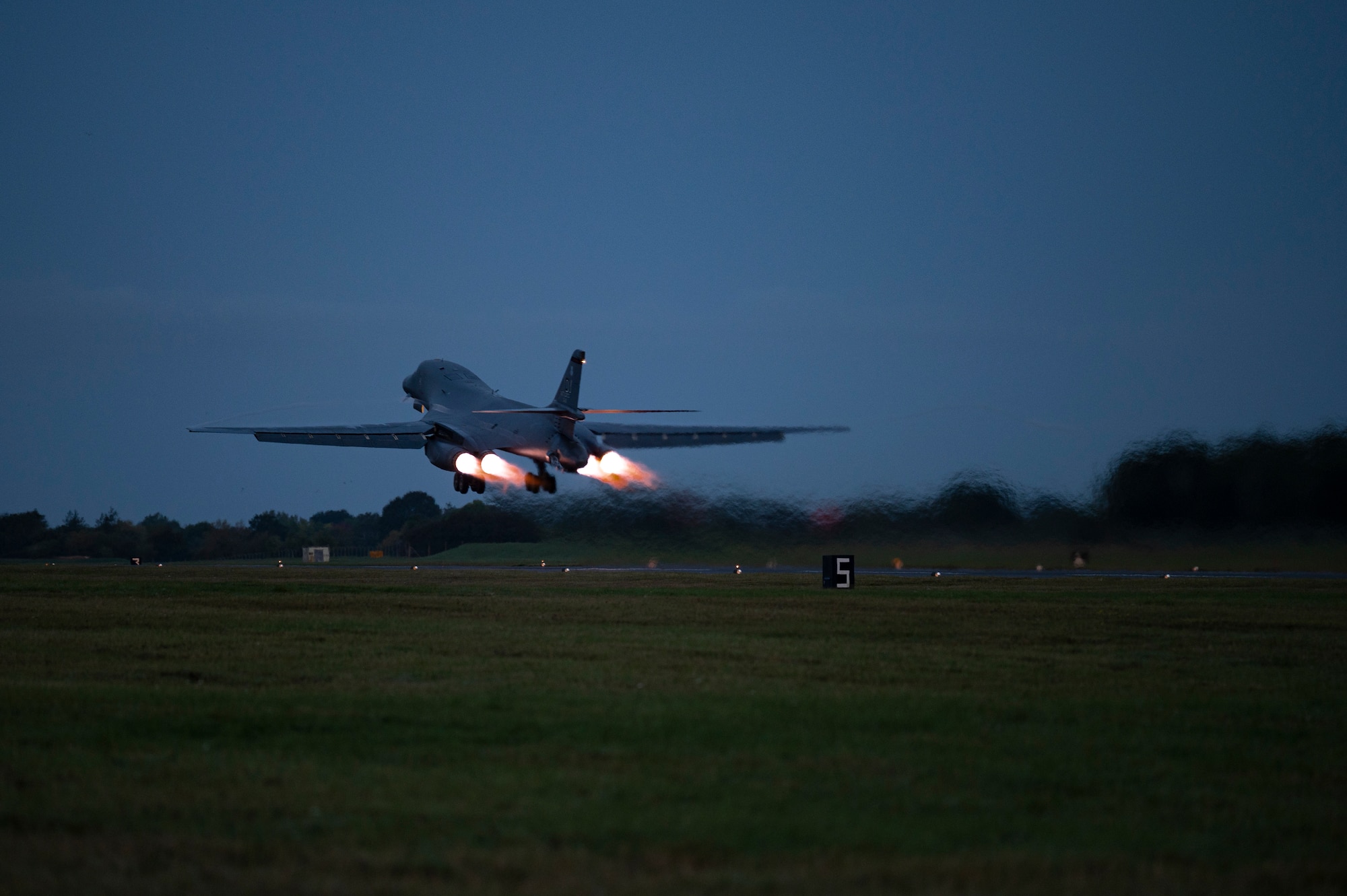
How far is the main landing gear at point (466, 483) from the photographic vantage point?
49.4 meters

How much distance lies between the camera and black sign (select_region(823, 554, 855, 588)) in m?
37.8

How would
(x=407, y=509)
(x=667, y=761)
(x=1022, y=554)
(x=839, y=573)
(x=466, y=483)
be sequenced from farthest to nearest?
(x=407, y=509), (x=466, y=483), (x=1022, y=554), (x=839, y=573), (x=667, y=761)

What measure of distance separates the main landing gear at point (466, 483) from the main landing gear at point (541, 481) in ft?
6.01

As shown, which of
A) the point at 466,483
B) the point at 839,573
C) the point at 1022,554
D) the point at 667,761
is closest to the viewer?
the point at 667,761

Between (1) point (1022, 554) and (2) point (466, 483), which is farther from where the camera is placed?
(2) point (466, 483)

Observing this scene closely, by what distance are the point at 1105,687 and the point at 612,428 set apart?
37.0 m

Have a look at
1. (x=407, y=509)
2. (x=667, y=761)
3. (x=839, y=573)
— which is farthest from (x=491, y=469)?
(x=407, y=509)

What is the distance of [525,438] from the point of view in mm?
48969

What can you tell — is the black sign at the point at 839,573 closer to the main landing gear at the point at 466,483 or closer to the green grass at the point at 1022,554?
the green grass at the point at 1022,554

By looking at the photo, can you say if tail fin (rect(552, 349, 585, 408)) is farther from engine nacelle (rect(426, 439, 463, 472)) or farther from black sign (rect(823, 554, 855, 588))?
black sign (rect(823, 554, 855, 588))

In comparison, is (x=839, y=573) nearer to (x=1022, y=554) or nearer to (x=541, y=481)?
(x=1022, y=554)

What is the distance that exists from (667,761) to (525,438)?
129 feet

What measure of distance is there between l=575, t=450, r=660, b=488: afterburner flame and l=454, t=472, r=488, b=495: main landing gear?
165 inches

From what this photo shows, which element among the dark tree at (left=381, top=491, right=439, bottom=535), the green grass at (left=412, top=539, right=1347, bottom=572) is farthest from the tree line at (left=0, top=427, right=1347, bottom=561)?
the dark tree at (left=381, top=491, right=439, bottom=535)
